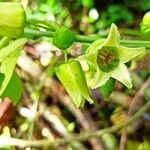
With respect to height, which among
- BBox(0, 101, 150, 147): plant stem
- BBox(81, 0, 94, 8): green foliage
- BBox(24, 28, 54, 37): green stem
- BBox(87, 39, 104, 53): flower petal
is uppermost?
BBox(24, 28, 54, 37): green stem

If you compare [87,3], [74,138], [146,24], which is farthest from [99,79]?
[87,3]

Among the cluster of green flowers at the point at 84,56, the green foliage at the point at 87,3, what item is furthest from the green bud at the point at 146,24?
the green foliage at the point at 87,3

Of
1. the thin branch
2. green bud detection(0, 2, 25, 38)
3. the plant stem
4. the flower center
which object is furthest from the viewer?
the thin branch

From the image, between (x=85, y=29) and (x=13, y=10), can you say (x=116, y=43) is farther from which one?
(x=85, y=29)

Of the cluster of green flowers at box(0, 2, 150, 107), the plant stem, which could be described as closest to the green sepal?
the cluster of green flowers at box(0, 2, 150, 107)

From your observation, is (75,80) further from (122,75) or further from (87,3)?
(87,3)

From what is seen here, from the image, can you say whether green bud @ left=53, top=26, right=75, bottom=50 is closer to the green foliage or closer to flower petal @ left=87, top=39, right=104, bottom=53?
flower petal @ left=87, top=39, right=104, bottom=53

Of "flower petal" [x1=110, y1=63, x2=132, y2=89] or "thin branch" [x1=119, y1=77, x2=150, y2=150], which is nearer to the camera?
"flower petal" [x1=110, y1=63, x2=132, y2=89]

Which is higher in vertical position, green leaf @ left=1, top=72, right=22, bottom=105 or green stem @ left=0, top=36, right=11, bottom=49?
green stem @ left=0, top=36, right=11, bottom=49
